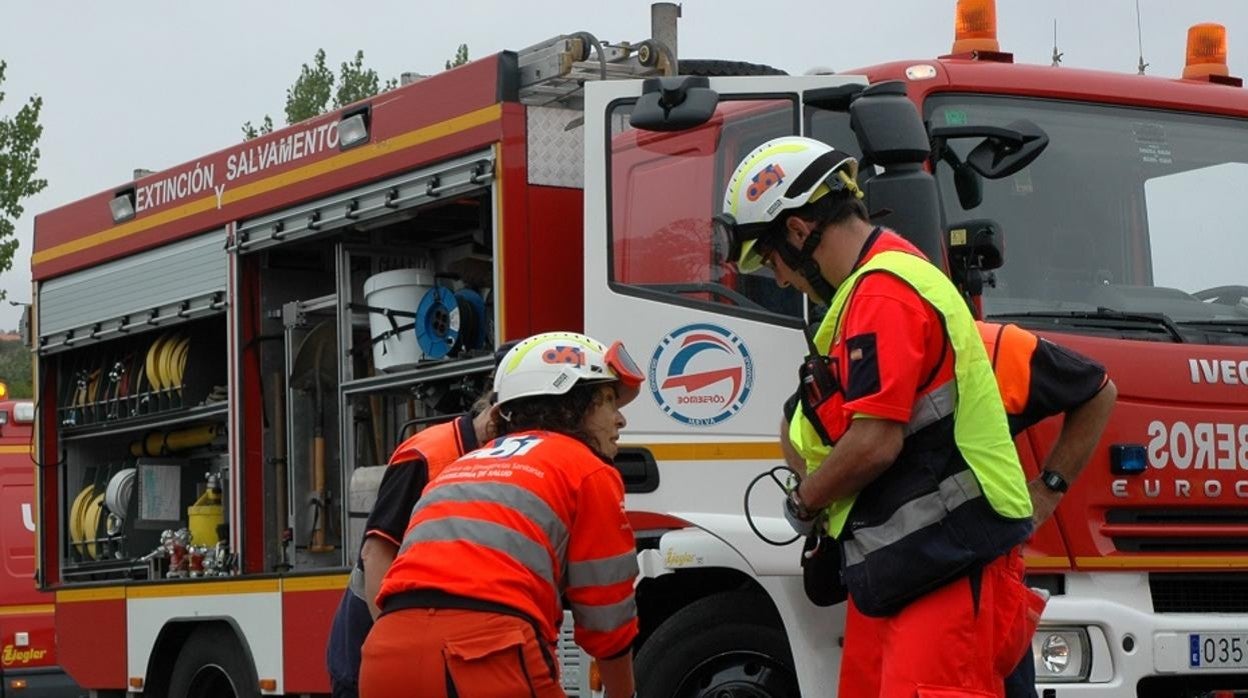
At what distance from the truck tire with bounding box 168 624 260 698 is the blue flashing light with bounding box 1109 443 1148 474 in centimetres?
412

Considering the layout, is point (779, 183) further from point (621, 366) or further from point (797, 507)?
point (797, 507)

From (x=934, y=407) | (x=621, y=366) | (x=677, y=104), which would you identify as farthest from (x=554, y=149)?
(x=934, y=407)

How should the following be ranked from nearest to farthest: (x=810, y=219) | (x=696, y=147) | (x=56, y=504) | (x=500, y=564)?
(x=500, y=564), (x=810, y=219), (x=696, y=147), (x=56, y=504)

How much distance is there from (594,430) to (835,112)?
1946 millimetres

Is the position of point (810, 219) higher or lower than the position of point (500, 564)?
higher

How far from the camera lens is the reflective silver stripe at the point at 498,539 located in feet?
14.8

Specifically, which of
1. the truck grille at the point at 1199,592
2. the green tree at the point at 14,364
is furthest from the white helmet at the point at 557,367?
the green tree at the point at 14,364

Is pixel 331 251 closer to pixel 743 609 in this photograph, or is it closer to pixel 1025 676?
pixel 743 609

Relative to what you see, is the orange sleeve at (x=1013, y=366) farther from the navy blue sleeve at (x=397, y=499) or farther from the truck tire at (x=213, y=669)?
the truck tire at (x=213, y=669)

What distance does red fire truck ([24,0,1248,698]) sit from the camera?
625cm

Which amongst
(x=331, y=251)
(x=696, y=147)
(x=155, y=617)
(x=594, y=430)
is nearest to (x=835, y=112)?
(x=696, y=147)

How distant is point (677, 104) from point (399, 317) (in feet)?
7.23

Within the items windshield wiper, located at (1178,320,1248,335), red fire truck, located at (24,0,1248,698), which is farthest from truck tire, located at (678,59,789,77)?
windshield wiper, located at (1178,320,1248,335)

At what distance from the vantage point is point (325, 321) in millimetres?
8938
